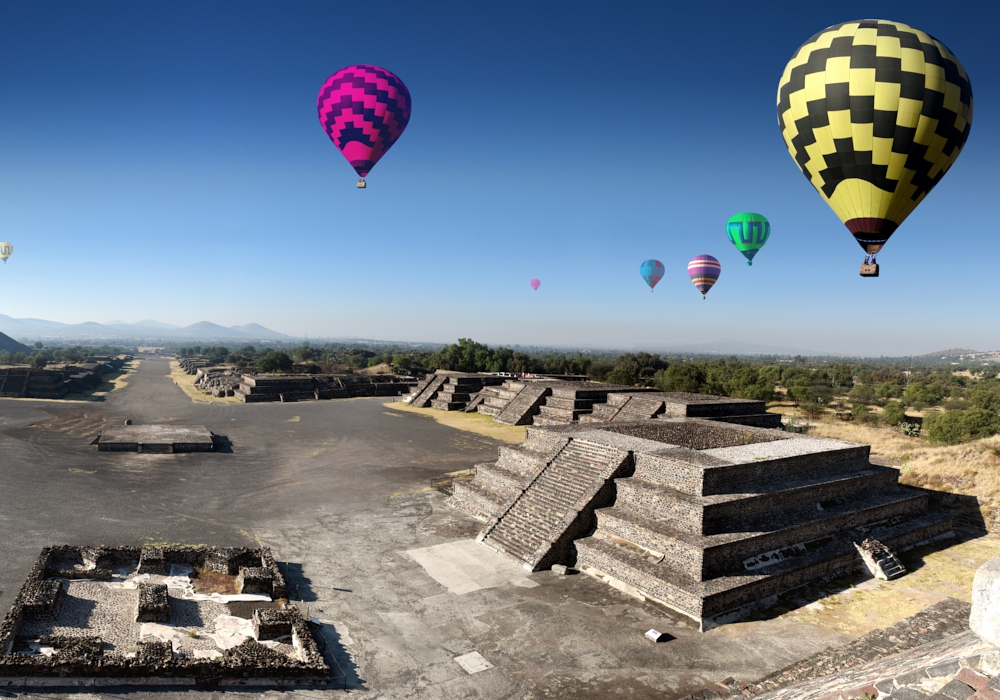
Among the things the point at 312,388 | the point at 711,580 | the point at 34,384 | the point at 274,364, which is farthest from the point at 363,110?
the point at 274,364

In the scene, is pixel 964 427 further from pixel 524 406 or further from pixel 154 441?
pixel 154 441

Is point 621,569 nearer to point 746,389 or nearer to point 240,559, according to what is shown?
point 240,559

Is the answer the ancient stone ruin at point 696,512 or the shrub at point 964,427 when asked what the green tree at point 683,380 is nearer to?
the shrub at point 964,427

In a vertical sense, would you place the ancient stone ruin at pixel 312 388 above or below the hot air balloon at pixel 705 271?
below

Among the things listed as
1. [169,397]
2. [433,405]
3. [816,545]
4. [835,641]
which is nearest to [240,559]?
[835,641]

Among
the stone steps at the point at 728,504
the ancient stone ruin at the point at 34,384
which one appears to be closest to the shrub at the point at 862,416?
the stone steps at the point at 728,504

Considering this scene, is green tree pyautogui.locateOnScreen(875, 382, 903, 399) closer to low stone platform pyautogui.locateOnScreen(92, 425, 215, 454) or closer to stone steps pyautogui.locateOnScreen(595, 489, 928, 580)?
stone steps pyautogui.locateOnScreen(595, 489, 928, 580)
